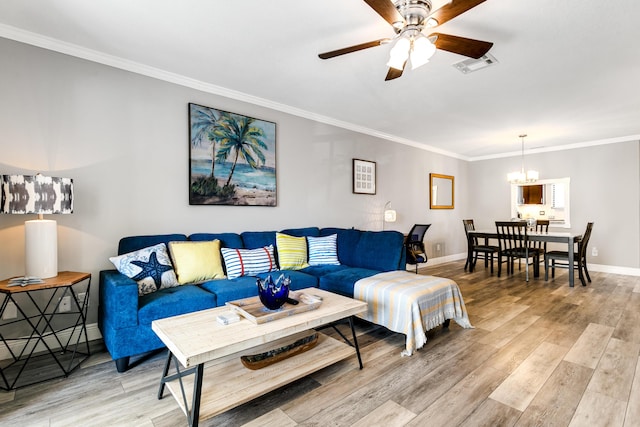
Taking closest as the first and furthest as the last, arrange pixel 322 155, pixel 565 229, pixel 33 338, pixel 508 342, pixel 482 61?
pixel 33 338 < pixel 508 342 < pixel 482 61 < pixel 322 155 < pixel 565 229

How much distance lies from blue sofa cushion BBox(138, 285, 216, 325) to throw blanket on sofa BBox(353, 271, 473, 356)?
1295 mm

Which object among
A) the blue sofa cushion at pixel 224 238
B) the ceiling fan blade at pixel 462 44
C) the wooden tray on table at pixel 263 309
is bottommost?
the wooden tray on table at pixel 263 309

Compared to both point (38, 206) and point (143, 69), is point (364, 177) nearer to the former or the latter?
point (143, 69)

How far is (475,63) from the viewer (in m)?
2.84

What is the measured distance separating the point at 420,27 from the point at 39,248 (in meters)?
2.91

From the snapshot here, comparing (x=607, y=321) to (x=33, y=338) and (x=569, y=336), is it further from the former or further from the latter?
(x=33, y=338)

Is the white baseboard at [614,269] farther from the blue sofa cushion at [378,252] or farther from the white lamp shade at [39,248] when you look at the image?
the white lamp shade at [39,248]

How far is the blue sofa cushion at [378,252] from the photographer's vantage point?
3225 millimetres

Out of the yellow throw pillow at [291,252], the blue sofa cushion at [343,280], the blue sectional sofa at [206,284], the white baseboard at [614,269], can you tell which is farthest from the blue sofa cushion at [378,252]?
the white baseboard at [614,269]

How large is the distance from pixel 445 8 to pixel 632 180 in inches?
233

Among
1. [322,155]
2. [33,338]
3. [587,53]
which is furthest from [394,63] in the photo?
[33,338]

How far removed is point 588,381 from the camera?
2.03 meters

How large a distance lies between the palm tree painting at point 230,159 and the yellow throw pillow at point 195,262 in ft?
1.94

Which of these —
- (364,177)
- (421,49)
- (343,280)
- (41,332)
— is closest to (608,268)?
(364,177)
